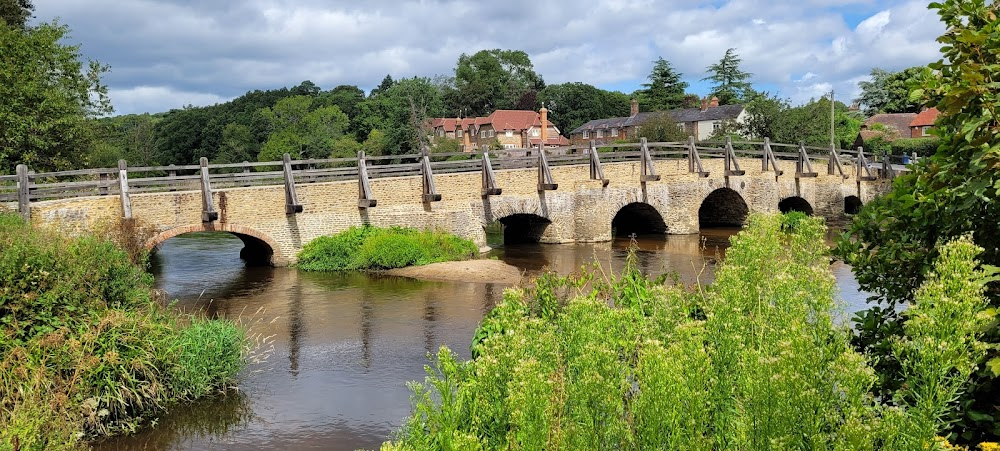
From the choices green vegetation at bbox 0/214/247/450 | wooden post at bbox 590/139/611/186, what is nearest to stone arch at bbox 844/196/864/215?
→ wooden post at bbox 590/139/611/186

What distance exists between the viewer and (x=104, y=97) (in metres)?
29.2

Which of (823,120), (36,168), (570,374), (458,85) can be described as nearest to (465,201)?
(36,168)

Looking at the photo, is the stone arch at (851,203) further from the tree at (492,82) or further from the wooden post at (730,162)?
the tree at (492,82)

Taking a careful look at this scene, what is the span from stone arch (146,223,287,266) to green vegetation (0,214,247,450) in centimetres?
915

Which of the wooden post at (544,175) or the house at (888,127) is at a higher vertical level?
the house at (888,127)

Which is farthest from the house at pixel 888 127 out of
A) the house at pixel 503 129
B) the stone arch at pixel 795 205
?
the house at pixel 503 129

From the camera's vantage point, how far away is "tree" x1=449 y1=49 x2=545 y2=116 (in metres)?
102

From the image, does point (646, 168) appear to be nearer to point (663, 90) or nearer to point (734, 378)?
point (734, 378)

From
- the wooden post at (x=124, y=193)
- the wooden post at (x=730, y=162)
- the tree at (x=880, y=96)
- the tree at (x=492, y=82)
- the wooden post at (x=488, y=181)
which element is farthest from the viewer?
the tree at (x=492, y=82)

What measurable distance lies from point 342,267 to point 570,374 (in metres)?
17.1

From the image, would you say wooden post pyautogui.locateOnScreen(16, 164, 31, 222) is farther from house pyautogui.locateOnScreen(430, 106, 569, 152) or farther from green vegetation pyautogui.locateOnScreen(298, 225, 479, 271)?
house pyautogui.locateOnScreen(430, 106, 569, 152)

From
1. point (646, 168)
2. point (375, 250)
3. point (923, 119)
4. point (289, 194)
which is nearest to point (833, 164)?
point (646, 168)

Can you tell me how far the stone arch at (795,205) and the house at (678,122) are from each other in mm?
21763

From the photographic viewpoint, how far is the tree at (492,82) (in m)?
102
